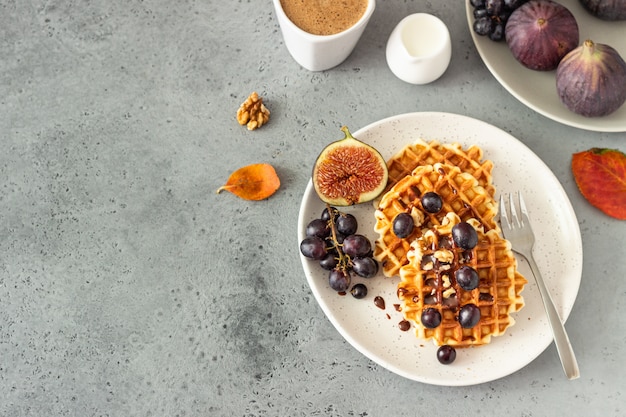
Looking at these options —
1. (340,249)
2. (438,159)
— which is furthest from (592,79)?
(340,249)

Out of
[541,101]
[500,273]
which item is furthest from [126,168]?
[541,101]

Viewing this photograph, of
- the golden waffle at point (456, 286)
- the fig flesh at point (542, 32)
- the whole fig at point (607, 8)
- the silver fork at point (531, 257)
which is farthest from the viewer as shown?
the whole fig at point (607, 8)

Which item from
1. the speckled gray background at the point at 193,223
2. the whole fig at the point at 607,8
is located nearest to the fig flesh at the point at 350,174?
the speckled gray background at the point at 193,223

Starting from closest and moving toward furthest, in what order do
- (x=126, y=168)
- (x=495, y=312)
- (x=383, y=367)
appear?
(x=495, y=312), (x=383, y=367), (x=126, y=168)

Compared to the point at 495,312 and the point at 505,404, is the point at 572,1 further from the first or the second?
the point at 505,404

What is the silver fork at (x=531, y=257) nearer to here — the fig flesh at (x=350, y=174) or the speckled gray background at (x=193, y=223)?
the speckled gray background at (x=193, y=223)

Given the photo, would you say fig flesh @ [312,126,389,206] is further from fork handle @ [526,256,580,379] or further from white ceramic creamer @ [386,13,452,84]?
fork handle @ [526,256,580,379]
